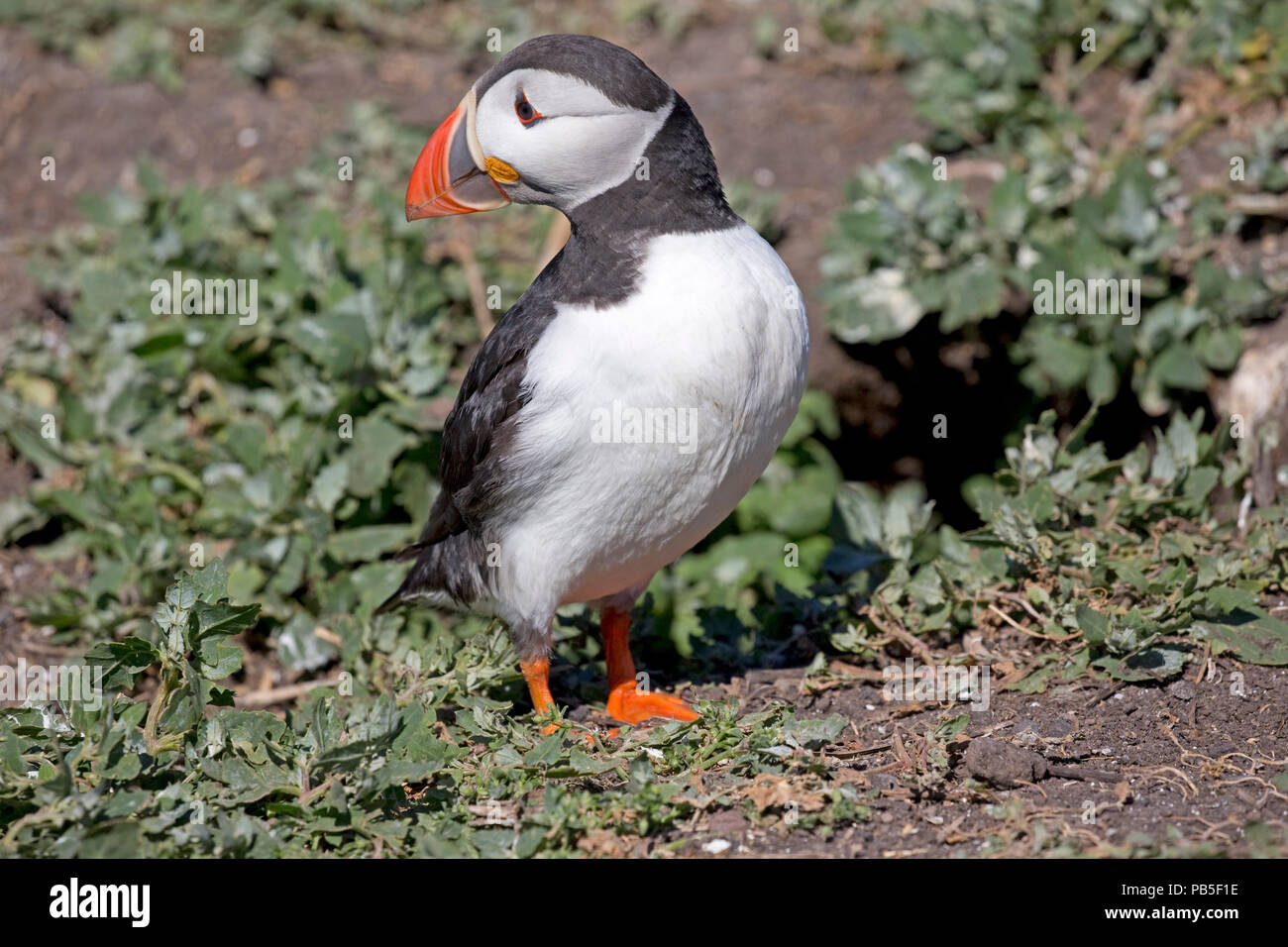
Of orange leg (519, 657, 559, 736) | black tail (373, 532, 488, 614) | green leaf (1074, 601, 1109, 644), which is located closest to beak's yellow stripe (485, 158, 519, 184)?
black tail (373, 532, 488, 614)

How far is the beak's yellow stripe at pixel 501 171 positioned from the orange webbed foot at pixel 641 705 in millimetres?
1768

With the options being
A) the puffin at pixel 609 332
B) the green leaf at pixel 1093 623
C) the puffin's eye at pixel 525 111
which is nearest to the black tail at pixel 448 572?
the puffin at pixel 609 332

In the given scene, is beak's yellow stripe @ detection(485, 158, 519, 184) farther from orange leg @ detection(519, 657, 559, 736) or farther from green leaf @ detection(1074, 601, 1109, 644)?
green leaf @ detection(1074, 601, 1109, 644)

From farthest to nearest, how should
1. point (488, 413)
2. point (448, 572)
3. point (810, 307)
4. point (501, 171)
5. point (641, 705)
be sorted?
1. point (810, 307)
2. point (448, 572)
3. point (641, 705)
4. point (488, 413)
5. point (501, 171)

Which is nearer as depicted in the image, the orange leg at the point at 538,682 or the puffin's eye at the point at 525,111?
the puffin's eye at the point at 525,111

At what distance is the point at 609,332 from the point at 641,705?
1378mm

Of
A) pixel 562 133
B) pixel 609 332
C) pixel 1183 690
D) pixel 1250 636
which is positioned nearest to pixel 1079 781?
pixel 1183 690

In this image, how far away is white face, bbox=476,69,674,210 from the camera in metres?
3.62

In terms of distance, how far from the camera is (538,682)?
4230 millimetres

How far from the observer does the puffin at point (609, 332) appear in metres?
3.62

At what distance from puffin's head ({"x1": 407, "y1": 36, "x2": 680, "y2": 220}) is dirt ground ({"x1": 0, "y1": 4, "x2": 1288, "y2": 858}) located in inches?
73.9

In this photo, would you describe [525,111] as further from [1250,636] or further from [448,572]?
[1250,636]

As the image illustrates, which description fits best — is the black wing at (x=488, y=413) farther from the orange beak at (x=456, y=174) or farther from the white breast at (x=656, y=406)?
the orange beak at (x=456, y=174)

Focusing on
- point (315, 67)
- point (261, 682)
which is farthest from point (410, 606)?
point (315, 67)
